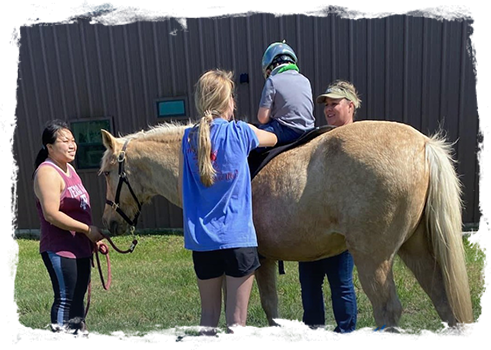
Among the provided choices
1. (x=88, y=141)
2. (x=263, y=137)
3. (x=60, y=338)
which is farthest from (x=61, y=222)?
(x=88, y=141)

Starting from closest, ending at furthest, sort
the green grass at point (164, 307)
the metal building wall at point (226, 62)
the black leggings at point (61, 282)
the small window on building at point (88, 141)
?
the black leggings at point (61, 282), the green grass at point (164, 307), the metal building wall at point (226, 62), the small window on building at point (88, 141)

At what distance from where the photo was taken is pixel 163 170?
2908 millimetres

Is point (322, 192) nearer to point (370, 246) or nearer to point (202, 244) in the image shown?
point (370, 246)

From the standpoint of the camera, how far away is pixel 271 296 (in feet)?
9.12

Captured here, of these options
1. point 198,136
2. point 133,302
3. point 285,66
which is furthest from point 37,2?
point 198,136

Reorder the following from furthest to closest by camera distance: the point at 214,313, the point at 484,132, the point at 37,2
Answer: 1. the point at 37,2
2. the point at 484,132
3. the point at 214,313

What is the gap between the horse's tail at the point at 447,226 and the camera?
209 centimetres

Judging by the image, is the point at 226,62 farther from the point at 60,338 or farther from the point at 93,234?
the point at 60,338

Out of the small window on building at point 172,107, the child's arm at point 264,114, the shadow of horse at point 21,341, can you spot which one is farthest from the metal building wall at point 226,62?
the child's arm at point 264,114

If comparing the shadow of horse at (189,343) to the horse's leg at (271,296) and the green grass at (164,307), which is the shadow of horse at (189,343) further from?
the horse's leg at (271,296)

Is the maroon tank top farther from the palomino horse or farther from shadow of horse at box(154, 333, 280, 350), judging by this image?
the palomino horse

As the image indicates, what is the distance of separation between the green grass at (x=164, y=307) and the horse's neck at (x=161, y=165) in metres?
1.41

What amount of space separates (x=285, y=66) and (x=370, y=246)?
4.42ft

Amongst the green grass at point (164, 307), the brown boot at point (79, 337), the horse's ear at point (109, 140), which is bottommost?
the green grass at point (164, 307)
